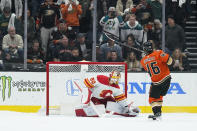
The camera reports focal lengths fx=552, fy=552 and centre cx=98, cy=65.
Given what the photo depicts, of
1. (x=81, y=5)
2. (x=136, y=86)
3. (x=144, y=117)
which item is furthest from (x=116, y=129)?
(x=81, y=5)

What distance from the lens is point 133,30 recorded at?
9750mm

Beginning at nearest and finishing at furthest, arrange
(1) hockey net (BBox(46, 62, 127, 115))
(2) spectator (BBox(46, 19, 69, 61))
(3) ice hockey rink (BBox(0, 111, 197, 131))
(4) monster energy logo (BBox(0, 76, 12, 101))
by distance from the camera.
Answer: (3) ice hockey rink (BBox(0, 111, 197, 131)) < (1) hockey net (BBox(46, 62, 127, 115)) < (4) monster energy logo (BBox(0, 76, 12, 101)) < (2) spectator (BBox(46, 19, 69, 61))

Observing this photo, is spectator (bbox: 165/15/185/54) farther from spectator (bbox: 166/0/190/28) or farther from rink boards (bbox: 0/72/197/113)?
rink boards (bbox: 0/72/197/113)

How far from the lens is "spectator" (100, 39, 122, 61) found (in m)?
9.55

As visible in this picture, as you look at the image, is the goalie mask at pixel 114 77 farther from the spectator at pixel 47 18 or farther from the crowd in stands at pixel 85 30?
the spectator at pixel 47 18

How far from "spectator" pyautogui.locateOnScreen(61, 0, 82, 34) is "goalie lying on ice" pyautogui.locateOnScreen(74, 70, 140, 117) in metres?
2.11

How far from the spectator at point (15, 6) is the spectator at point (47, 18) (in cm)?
39

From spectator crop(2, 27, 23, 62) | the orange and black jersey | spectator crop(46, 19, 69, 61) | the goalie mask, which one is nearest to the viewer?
the orange and black jersey

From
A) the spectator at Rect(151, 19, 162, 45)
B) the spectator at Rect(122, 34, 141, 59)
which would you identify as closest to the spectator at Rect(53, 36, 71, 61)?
the spectator at Rect(122, 34, 141, 59)

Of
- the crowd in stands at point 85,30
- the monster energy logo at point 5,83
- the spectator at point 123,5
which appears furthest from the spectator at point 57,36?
the spectator at point 123,5

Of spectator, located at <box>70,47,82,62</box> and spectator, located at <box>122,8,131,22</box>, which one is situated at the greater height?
spectator, located at <box>122,8,131,22</box>

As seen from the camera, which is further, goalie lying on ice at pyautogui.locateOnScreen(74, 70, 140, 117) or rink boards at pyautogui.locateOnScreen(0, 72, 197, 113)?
rink boards at pyautogui.locateOnScreen(0, 72, 197, 113)

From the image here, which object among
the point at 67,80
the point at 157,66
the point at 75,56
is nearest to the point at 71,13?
the point at 75,56

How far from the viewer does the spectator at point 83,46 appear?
9.57 meters
